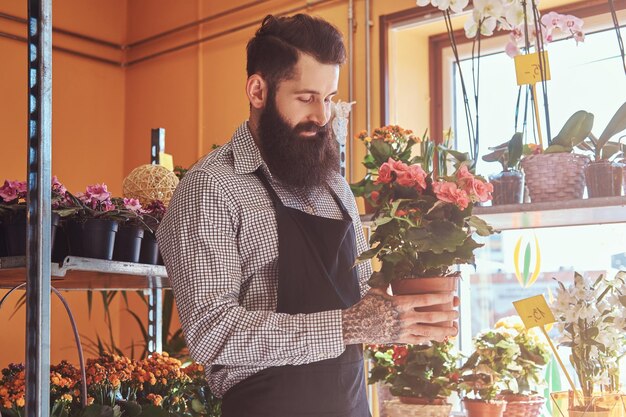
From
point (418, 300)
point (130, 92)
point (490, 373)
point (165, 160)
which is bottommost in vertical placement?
point (490, 373)

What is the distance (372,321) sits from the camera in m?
1.66

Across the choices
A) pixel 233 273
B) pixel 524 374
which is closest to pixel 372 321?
pixel 233 273

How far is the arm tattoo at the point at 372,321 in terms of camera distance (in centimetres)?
166

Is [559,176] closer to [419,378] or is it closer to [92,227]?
[419,378]

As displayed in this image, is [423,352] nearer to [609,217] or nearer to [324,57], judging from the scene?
[609,217]

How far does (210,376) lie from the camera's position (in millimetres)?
1839

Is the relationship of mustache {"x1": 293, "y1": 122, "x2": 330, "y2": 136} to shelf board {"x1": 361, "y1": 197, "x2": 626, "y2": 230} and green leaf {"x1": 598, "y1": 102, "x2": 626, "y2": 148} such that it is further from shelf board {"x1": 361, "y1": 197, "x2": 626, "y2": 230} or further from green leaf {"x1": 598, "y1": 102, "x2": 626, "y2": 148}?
green leaf {"x1": 598, "y1": 102, "x2": 626, "y2": 148}

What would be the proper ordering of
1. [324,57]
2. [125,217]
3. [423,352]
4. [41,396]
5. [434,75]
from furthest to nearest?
[434,75] → [423,352] → [125,217] → [324,57] → [41,396]

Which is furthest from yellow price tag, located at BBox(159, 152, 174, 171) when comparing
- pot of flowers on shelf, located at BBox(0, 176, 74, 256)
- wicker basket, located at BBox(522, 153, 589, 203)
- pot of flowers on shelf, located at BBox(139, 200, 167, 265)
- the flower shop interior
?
wicker basket, located at BBox(522, 153, 589, 203)

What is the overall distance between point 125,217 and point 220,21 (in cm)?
257

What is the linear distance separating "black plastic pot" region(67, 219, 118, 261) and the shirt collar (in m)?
0.52

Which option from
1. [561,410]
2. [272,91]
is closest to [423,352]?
[561,410]

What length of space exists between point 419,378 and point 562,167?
810 mm

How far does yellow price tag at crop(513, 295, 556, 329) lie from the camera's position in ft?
7.43
